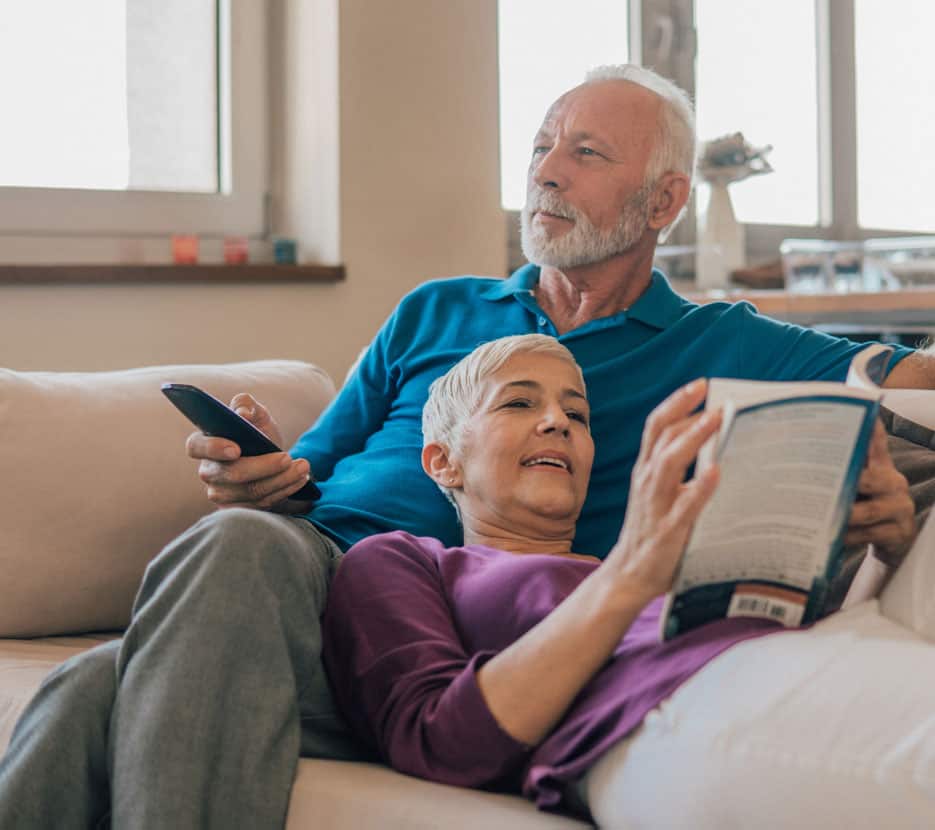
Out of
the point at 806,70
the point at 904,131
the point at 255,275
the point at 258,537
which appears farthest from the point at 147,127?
the point at 904,131

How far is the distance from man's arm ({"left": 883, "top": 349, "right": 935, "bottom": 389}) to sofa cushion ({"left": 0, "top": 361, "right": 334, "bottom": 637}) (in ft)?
3.30

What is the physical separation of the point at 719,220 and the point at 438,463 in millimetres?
2026

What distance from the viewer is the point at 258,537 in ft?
4.40

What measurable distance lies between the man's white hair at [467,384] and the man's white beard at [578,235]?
13.4 inches

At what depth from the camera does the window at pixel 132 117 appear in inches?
105

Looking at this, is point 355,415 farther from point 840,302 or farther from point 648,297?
point 840,302

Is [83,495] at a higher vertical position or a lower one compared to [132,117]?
lower

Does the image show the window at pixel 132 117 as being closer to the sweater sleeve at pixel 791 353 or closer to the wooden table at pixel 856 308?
the wooden table at pixel 856 308

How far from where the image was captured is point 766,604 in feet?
3.97

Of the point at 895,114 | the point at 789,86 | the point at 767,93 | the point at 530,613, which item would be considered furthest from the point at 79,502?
the point at 895,114

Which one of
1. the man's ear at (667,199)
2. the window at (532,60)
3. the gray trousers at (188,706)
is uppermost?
the window at (532,60)

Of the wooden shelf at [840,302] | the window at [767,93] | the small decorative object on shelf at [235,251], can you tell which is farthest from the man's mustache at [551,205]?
the window at [767,93]

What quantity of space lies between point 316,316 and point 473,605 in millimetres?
1592

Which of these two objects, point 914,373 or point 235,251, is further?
point 235,251
